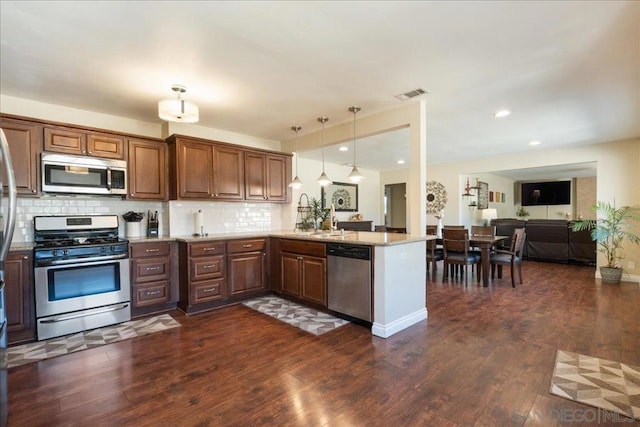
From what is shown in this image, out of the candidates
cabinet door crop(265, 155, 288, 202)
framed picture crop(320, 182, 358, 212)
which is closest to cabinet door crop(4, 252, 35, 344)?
cabinet door crop(265, 155, 288, 202)

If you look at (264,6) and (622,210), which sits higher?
(264,6)

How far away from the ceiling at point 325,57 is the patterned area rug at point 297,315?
2.41 metres

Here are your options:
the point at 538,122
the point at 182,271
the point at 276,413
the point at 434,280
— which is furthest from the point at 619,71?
the point at 182,271

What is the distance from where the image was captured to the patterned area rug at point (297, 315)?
3156 mm

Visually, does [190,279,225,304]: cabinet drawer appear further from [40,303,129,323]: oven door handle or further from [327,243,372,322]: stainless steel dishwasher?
[327,243,372,322]: stainless steel dishwasher

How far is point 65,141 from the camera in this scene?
10.7 ft

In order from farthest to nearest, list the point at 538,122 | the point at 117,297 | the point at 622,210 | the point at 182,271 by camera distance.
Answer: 1. the point at 622,210
2. the point at 538,122
3. the point at 182,271
4. the point at 117,297

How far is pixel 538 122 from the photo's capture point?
4254 millimetres

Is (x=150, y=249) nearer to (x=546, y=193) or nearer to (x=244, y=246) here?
(x=244, y=246)

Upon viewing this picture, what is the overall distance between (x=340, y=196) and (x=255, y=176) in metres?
3.51

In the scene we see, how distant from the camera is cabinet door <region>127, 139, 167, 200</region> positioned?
3713 mm

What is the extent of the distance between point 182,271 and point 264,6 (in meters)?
2.96

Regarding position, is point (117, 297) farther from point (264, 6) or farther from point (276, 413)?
point (264, 6)

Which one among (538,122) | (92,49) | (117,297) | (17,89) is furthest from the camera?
(538,122)
